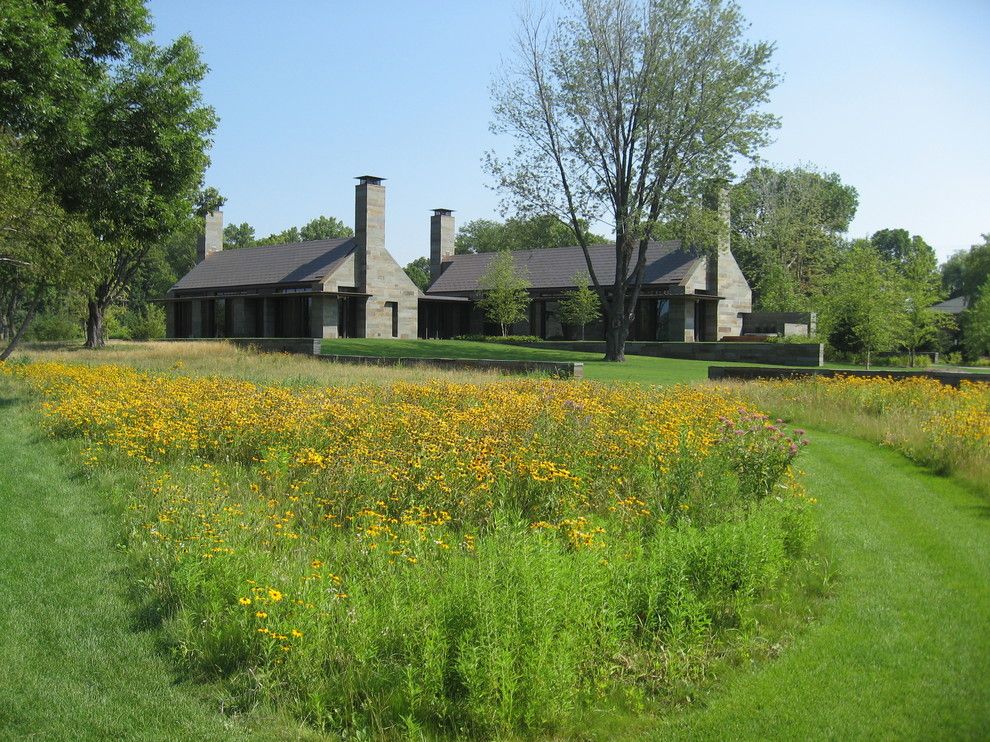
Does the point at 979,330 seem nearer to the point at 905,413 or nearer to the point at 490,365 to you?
the point at 490,365

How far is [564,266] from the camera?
162ft

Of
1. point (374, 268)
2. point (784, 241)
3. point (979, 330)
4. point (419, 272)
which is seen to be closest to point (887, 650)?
point (374, 268)

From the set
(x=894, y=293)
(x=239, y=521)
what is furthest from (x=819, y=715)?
(x=894, y=293)

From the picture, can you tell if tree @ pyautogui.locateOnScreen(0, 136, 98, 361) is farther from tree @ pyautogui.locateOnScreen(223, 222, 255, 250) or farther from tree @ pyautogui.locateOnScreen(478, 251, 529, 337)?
tree @ pyautogui.locateOnScreen(223, 222, 255, 250)

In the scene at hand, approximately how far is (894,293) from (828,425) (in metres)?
19.3

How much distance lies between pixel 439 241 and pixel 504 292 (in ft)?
43.2

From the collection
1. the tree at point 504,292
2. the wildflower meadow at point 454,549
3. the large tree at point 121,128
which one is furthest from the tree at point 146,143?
the tree at point 504,292

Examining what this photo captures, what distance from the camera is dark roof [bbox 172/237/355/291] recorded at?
147ft

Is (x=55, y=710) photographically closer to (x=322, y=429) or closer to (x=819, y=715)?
(x=819, y=715)

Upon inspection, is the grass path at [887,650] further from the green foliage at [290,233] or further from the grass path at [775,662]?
the green foliage at [290,233]

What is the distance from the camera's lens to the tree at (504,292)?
4594 cm

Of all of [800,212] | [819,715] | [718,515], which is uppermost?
[800,212]

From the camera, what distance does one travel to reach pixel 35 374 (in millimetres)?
17016

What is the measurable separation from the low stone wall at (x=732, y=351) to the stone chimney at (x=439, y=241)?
1911 centimetres
